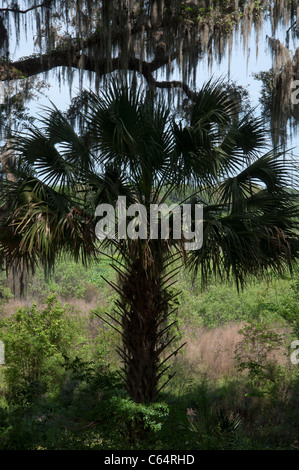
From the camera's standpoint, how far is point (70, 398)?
9695 mm

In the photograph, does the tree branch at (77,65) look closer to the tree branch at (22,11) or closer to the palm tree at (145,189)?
the tree branch at (22,11)

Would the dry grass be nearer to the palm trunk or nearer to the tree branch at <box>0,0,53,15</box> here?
the palm trunk

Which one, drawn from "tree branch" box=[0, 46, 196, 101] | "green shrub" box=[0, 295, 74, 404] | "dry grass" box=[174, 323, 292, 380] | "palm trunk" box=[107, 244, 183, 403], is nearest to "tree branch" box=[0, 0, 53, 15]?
"tree branch" box=[0, 46, 196, 101]

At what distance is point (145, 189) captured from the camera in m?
6.30

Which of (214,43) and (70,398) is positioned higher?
(214,43)

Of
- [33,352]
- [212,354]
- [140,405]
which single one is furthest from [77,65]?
[140,405]

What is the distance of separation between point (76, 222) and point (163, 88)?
22.1ft

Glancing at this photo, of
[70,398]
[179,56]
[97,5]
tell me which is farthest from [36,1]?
[70,398]

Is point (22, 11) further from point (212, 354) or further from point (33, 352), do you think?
point (212, 354)

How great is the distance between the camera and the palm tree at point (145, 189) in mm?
5934

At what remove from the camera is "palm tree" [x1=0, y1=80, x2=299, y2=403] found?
5.93m

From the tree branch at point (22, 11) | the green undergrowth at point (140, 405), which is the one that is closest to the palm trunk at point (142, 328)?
the green undergrowth at point (140, 405)

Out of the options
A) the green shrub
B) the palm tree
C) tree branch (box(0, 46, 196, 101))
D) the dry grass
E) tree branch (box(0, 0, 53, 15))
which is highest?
tree branch (box(0, 0, 53, 15))
